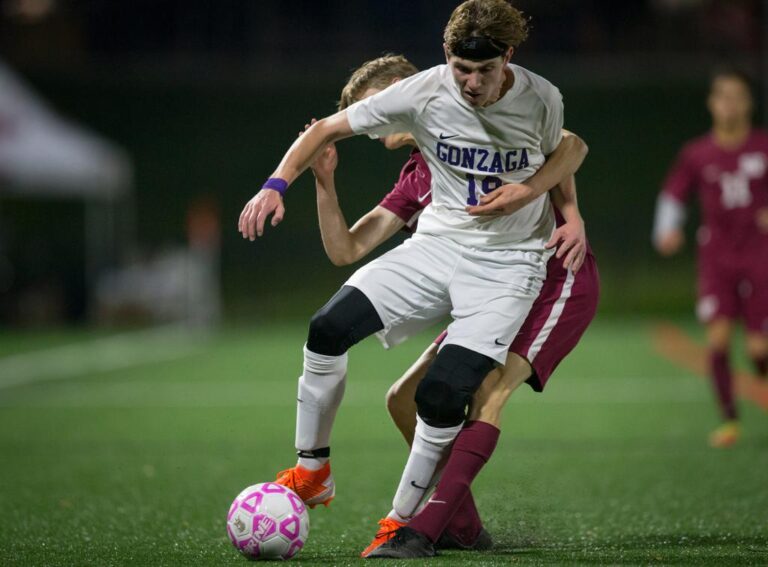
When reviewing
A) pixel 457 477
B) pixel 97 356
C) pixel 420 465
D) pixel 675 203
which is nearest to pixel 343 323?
pixel 420 465

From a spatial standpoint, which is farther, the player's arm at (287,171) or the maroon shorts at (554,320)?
the maroon shorts at (554,320)

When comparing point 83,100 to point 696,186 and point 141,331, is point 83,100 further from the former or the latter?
point 696,186

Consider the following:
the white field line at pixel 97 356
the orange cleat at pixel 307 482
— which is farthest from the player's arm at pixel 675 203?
the white field line at pixel 97 356

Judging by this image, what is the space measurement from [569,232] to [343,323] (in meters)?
0.93

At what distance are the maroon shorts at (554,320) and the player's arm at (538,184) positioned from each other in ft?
1.32

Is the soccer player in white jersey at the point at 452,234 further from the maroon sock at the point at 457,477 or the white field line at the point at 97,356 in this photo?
the white field line at the point at 97,356

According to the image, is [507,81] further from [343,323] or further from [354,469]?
[354,469]

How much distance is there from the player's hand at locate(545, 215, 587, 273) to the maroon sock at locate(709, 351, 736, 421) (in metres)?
3.58

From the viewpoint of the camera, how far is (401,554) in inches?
169

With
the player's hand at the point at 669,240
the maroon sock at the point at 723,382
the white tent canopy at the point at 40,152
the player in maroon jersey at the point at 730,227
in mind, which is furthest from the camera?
the white tent canopy at the point at 40,152

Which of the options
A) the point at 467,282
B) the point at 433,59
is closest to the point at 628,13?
the point at 433,59

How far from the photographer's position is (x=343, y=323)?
15.0 feet

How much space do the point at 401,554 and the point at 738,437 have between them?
14.0 ft

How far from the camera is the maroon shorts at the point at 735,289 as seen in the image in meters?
8.14
